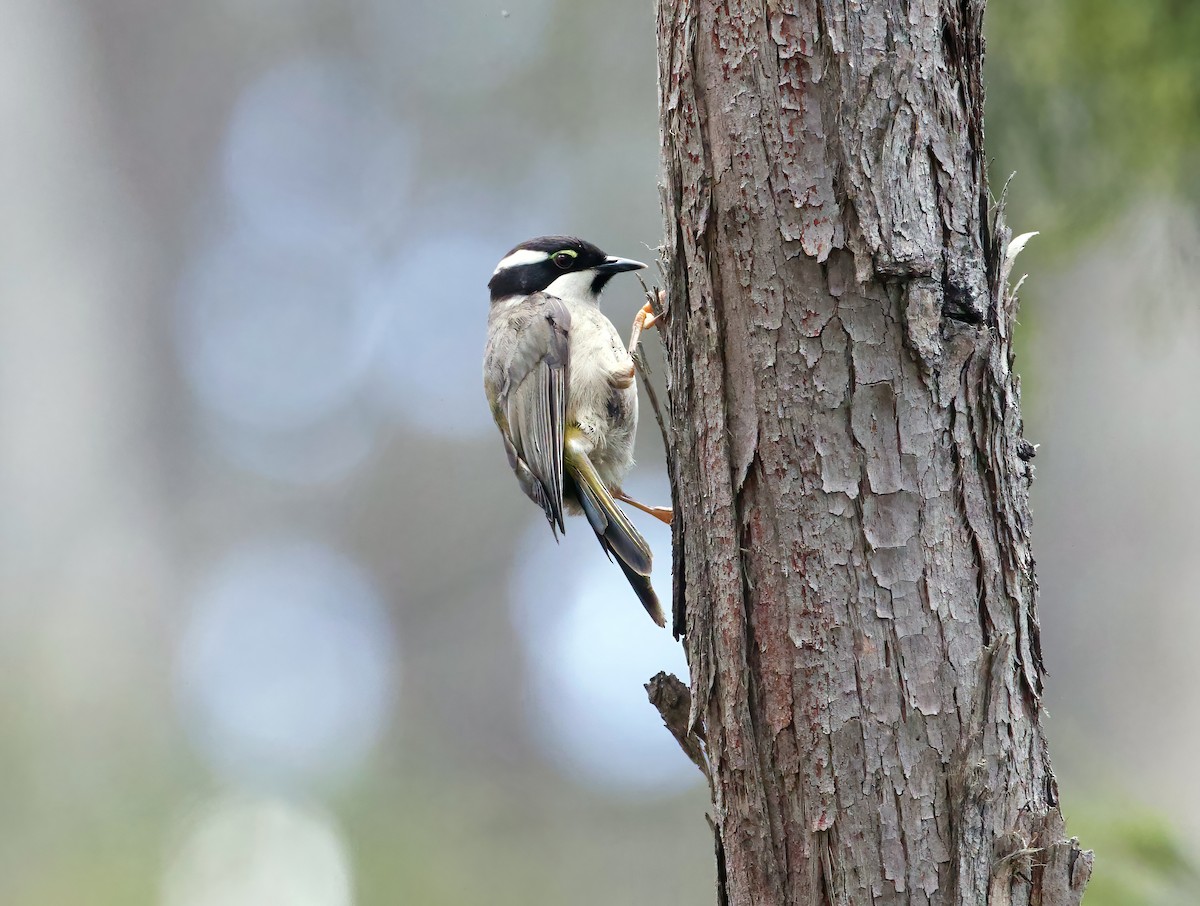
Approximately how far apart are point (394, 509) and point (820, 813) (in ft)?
22.3

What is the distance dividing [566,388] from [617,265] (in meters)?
0.52

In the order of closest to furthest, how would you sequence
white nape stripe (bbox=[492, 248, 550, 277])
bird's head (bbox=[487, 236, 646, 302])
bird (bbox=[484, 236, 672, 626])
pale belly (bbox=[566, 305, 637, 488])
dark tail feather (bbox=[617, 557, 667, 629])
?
1. dark tail feather (bbox=[617, 557, 667, 629])
2. bird (bbox=[484, 236, 672, 626])
3. pale belly (bbox=[566, 305, 637, 488])
4. bird's head (bbox=[487, 236, 646, 302])
5. white nape stripe (bbox=[492, 248, 550, 277])

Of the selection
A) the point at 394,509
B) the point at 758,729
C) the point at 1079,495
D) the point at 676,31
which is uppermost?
the point at 394,509

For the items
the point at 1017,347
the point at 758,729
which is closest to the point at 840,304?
the point at 758,729

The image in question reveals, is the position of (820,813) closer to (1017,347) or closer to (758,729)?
(758,729)

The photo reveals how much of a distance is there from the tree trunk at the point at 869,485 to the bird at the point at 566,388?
151 centimetres

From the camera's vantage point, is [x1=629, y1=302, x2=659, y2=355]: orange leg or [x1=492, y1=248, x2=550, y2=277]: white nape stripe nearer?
[x1=629, y1=302, x2=659, y2=355]: orange leg

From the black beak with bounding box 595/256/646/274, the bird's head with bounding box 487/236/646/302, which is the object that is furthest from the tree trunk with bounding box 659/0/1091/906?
the bird's head with bounding box 487/236/646/302

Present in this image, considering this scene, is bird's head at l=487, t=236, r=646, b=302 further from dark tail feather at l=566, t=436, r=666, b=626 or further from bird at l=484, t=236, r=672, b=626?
dark tail feather at l=566, t=436, r=666, b=626

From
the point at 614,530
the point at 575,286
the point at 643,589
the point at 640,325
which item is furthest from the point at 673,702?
the point at 575,286

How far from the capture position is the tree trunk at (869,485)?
5.22 feet

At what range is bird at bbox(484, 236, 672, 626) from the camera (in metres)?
3.39

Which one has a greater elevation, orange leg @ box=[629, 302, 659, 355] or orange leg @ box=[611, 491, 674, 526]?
orange leg @ box=[629, 302, 659, 355]

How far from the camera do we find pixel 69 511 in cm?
687
